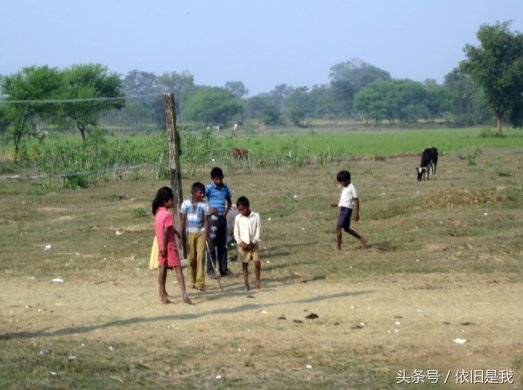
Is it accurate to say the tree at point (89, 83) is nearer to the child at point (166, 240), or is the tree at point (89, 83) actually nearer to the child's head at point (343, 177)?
the child's head at point (343, 177)

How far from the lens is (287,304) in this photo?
37.2 ft

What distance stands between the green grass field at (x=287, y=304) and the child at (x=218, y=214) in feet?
1.50

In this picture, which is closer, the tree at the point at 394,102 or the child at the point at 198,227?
the child at the point at 198,227

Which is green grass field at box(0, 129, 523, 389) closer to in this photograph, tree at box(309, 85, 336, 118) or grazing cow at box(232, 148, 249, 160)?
grazing cow at box(232, 148, 249, 160)

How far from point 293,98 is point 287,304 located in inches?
6326

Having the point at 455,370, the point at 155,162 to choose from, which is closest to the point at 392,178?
the point at 155,162

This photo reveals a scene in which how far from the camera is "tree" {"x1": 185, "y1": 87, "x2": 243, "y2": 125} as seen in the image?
4129 inches

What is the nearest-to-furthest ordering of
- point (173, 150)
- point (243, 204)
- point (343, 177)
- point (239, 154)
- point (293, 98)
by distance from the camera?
point (243, 204), point (173, 150), point (343, 177), point (239, 154), point (293, 98)

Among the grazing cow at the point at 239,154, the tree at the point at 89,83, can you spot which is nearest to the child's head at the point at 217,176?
the grazing cow at the point at 239,154

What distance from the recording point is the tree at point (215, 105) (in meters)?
105

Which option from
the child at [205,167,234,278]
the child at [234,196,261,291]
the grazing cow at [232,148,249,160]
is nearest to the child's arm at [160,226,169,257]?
the child at [234,196,261,291]

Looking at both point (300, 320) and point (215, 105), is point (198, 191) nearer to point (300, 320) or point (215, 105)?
point (300, 320)

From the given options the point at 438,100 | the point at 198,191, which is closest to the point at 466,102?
the point at 438,100

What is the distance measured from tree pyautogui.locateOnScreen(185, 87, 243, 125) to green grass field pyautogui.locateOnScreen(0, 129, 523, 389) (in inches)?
3208
